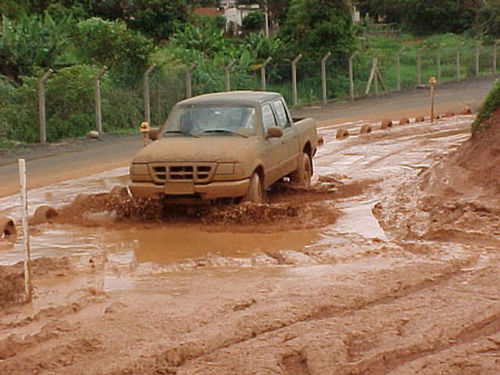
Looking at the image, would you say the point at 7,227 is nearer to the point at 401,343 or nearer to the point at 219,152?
the point at 219,152

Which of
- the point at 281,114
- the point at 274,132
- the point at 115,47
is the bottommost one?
the point at 274,132

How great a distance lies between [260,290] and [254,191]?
4.49m

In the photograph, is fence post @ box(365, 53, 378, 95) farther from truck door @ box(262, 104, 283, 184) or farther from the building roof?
the building roof

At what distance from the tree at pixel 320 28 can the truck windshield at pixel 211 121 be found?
2694 centimetres

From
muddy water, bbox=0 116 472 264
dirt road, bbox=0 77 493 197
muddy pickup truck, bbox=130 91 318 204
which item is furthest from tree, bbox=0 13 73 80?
muddy pickup truck, bbox=130 91 318 204

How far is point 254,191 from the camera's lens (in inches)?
543

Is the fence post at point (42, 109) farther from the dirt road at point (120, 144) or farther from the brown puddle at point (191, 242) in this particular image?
the brown puddle at point (191, 242)

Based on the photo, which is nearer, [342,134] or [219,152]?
[219,152]

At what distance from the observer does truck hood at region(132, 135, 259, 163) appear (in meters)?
13.4

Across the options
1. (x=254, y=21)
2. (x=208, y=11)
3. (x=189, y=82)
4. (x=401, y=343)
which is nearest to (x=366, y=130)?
(x=189, y=82)

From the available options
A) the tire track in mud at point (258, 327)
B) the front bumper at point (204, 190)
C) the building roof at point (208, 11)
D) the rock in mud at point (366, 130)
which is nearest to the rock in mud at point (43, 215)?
the front bumper at point (204, 190)

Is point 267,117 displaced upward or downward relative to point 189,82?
upward

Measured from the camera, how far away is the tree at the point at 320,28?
41.5 metres

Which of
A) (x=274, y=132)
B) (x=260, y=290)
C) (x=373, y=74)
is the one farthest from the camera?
(x=373, y=74)
